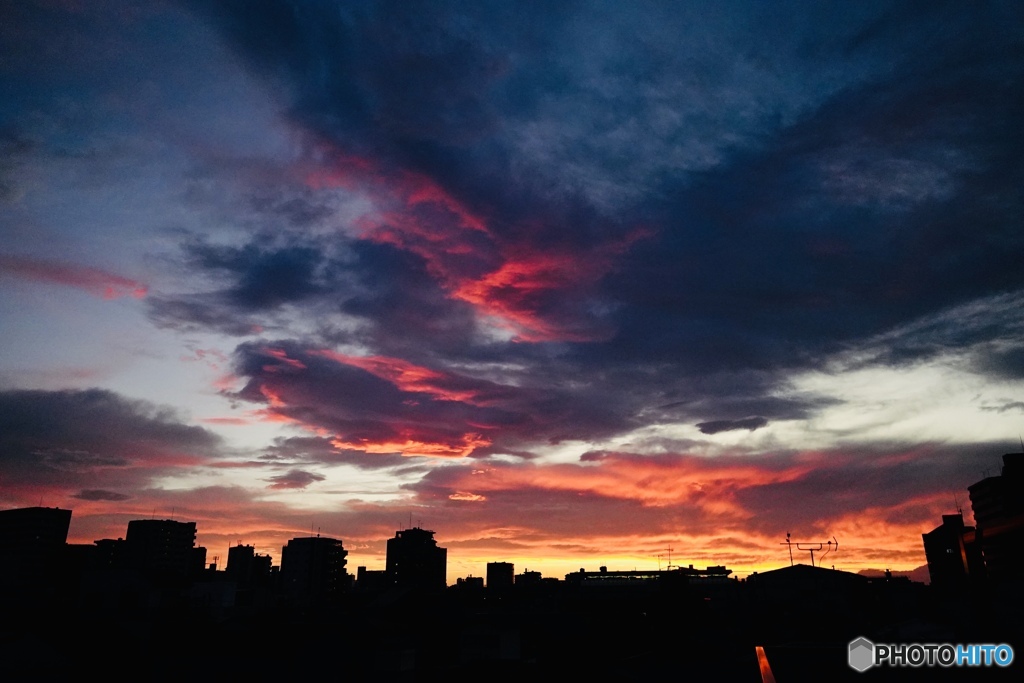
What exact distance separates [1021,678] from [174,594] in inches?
3412

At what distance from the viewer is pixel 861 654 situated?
16.0 m

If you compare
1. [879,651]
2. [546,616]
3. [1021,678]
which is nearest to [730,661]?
[879,651]

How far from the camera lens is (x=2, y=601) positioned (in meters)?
51.2

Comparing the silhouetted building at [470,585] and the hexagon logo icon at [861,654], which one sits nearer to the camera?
the hexagon logo icon at [861,654]

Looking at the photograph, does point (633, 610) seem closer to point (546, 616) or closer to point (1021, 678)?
point (546, 616)

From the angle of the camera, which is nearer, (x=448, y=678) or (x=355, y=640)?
(x=448, y=678)

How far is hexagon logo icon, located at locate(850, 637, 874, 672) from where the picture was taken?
51.8 ft

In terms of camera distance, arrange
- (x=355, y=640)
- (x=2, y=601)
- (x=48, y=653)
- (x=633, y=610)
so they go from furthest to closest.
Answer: (x=633, y=610), (x=2, y=601), (x=355, y=640), (x=48, y=653)

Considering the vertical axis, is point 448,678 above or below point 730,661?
below

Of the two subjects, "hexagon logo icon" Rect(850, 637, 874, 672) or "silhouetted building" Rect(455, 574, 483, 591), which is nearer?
"hexagon logo icon" Rect(850, 637, 874, 672)

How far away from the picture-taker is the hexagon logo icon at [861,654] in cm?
1579

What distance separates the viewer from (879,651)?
1661cm

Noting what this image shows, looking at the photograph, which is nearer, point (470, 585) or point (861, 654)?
point (861, 654)

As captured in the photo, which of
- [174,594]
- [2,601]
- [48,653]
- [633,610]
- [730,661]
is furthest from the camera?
[174,594]
